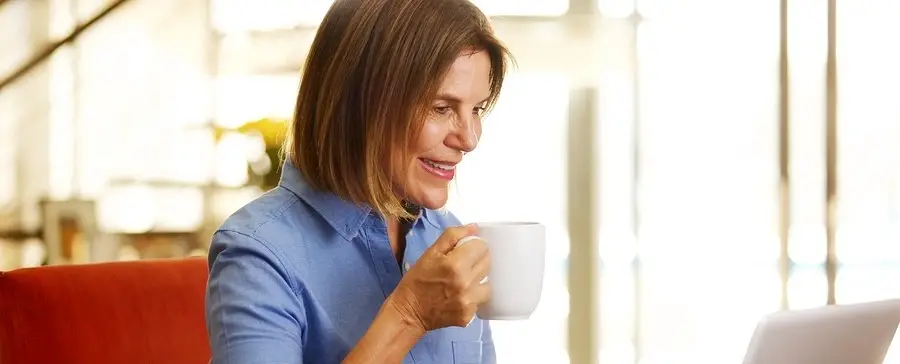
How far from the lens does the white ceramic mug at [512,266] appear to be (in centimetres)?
96

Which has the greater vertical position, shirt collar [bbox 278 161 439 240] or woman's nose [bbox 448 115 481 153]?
woman's nose [bbox 448 115 481 153]

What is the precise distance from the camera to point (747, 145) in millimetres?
3666

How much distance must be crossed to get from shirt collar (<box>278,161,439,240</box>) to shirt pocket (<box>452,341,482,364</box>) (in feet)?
0.65

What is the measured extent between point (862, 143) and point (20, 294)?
308 centimetres

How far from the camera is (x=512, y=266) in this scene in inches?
37.8

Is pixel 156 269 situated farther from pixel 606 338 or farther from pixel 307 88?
pixel 606 338

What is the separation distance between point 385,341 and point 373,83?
0.89 ft

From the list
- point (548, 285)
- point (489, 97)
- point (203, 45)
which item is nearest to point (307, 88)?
point (489, 97)

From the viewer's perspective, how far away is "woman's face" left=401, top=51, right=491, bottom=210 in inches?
42.6

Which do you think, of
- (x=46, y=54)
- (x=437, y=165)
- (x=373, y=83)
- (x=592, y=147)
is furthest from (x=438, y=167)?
(x=46, y=54)

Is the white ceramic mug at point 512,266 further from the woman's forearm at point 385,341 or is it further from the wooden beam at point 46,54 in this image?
the wooden beam at point 46,54

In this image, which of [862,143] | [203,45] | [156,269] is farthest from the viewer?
[203,45]

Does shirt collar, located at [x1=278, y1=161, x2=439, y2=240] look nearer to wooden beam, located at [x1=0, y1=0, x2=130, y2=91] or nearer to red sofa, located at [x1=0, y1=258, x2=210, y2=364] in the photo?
red sofa, located at [x1=0, y1=258, x2=210, y2=364]

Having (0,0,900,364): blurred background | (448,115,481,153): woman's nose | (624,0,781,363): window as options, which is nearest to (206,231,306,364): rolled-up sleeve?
(448,115,481,153): woman's nose
